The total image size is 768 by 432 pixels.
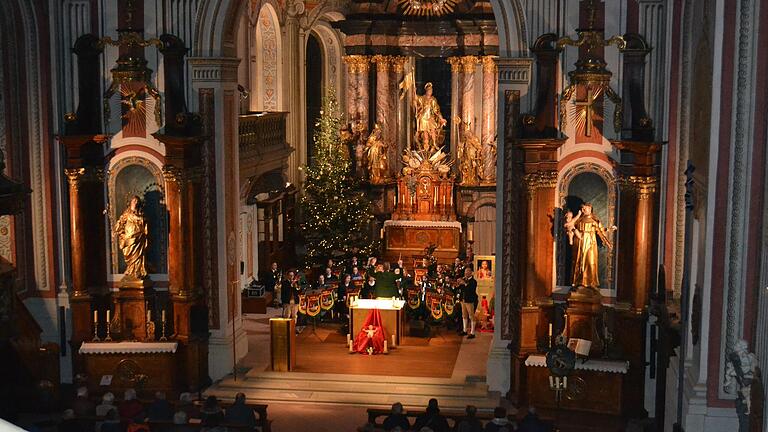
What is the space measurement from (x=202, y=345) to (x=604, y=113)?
24.5 feet

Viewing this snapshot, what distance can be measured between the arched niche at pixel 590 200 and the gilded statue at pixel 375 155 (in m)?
11.7

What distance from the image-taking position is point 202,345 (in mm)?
18266

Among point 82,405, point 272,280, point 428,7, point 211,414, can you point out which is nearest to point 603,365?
point 211,414

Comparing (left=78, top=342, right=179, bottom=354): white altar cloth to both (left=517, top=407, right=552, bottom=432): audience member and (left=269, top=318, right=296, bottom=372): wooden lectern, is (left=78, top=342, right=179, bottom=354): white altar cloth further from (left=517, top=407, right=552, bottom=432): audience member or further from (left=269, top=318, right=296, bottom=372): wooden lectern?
(left=517, top=407, right=552, bottom=432): audience member

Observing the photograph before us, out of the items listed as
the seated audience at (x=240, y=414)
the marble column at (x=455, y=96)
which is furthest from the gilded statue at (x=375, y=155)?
the seated audience at (x=240, y=414)

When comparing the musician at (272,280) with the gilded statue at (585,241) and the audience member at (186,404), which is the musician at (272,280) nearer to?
the gilded statue at (585,241)

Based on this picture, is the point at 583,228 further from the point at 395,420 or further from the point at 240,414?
the point at 240,414

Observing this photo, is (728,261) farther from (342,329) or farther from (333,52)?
(333,52)

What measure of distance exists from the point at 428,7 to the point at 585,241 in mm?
13121

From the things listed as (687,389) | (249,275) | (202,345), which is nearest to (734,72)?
(687,389)

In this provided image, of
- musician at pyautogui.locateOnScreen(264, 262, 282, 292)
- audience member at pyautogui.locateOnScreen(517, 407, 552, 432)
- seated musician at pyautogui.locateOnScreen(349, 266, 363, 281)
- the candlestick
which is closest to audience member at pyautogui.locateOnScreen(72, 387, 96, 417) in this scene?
the candlestick

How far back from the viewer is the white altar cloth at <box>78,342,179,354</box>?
17594 mm

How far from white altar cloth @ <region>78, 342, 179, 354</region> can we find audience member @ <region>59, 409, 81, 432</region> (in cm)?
395

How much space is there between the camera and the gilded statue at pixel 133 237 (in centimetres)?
1781
